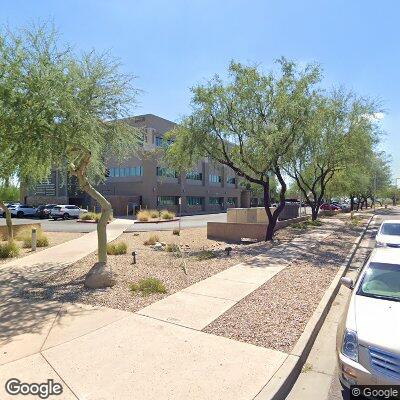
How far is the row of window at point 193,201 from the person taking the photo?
170 ft

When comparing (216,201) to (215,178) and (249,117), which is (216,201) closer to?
(215,178)

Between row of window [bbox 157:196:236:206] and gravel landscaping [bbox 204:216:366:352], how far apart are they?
41.3m

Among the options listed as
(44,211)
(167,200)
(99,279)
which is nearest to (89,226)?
(44,211)

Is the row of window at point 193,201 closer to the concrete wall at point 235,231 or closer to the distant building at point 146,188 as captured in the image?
the distant building at point 146,188

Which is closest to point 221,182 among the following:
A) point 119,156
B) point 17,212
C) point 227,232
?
point 17,212

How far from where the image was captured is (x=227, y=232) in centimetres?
2173

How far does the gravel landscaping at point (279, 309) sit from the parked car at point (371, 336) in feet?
3.79

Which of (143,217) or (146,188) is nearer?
(143,217)

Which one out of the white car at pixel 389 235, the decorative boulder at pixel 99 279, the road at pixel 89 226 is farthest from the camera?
the road at pixel 89 226

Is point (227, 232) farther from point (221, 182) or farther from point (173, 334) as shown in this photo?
point (221, 182)

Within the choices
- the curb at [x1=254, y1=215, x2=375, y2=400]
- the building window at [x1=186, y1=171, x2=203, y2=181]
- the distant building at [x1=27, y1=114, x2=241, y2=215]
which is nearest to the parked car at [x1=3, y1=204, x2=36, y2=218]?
the distant building at [x1=27, y1=114, x2=241, y2=215]

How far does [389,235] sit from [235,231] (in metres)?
9.92

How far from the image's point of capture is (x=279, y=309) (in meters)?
6.87

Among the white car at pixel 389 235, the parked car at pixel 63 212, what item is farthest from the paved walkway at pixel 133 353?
the parked car at pixel 63 212
